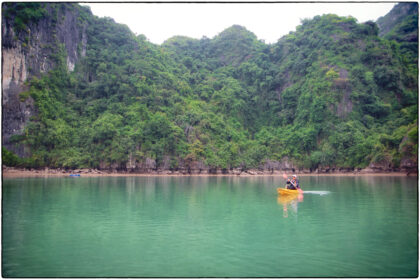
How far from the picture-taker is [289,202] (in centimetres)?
1862

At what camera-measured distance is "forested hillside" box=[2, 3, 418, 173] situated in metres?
54.5

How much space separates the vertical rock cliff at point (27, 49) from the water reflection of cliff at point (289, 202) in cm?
3827

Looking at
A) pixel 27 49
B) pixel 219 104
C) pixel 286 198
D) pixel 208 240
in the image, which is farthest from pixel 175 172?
pixel 208 240

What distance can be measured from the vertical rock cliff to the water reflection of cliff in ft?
126

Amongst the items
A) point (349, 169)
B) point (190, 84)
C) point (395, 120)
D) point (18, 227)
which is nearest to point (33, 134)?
point (190, 84)

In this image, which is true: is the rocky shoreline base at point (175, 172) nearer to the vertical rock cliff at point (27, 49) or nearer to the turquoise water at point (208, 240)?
the vertical rock cliff at point (27, 49)

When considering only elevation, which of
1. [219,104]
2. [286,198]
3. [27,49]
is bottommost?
[286,198]

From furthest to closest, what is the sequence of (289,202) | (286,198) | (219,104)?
(219,104) < (286,198) < (289,202)

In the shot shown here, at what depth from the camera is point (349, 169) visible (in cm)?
5575

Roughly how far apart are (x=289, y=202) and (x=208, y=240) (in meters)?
9.66

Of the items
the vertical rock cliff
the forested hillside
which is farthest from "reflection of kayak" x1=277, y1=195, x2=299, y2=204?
the vertical rock cliff

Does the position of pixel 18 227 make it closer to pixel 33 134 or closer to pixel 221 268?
pixel 221 268

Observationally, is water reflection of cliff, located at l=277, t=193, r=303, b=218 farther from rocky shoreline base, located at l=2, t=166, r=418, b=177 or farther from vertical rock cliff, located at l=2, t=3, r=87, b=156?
vertical rock cliff, located at l=2, t=3, r=87, b=156

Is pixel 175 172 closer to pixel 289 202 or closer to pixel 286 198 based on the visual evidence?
pixel 286 198
